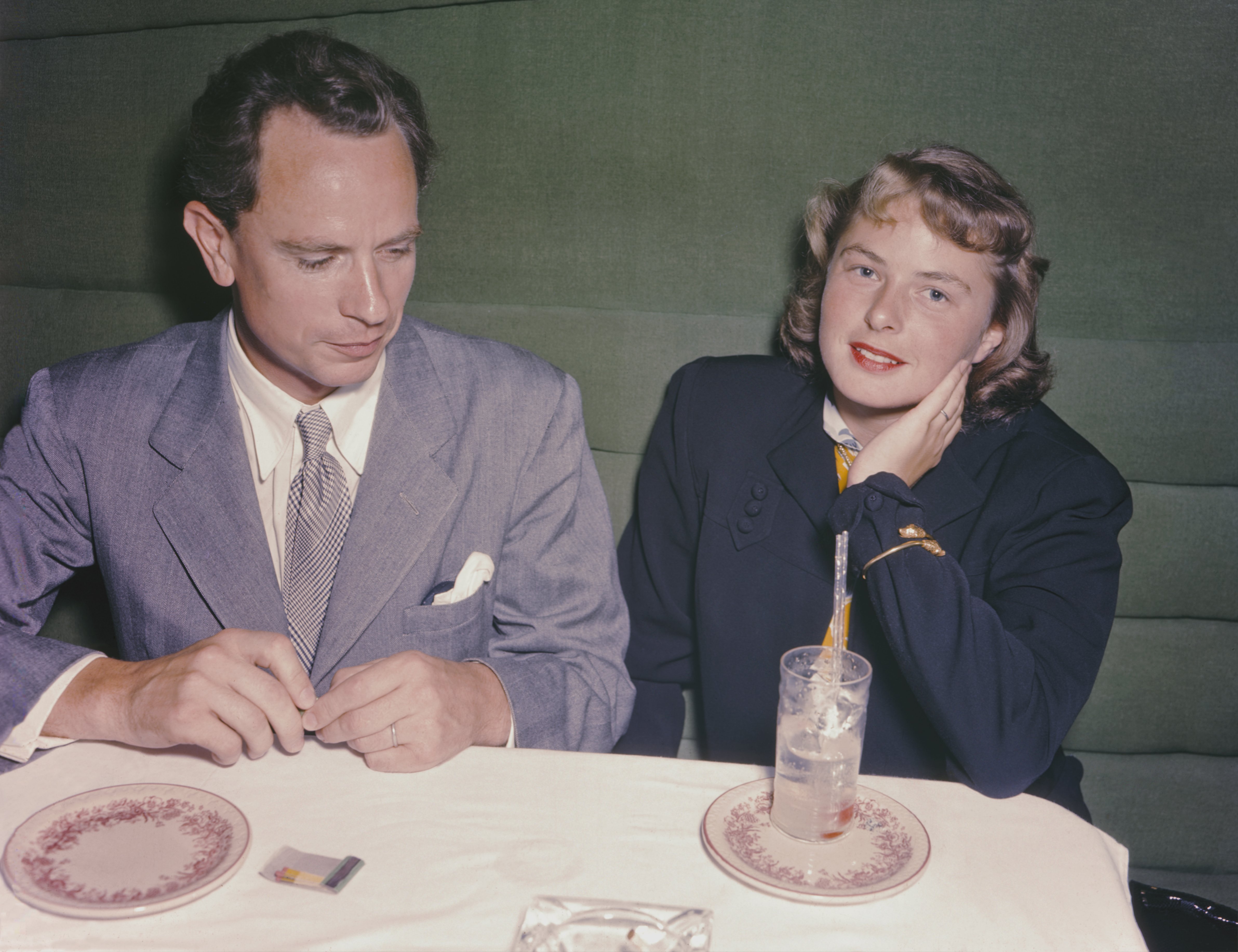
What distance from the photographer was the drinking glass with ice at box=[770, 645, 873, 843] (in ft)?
3.02

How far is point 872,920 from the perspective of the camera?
833mm

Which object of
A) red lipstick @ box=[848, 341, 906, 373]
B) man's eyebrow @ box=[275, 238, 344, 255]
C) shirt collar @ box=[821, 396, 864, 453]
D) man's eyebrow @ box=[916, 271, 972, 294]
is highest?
man's eyebrow @ box=[275, 238, 344, 255]

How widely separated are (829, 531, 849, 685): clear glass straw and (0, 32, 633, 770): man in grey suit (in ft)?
1.47

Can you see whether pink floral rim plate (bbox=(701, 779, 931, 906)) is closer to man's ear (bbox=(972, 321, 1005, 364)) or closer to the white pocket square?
the white pocket square

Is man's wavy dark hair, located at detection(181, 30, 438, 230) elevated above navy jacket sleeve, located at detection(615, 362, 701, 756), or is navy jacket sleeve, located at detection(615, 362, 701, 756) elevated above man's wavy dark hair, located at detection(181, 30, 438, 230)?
man's wavy dark hair, located at detection(181, 30, 438, 230)

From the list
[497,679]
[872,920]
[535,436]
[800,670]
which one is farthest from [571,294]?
[872,920]

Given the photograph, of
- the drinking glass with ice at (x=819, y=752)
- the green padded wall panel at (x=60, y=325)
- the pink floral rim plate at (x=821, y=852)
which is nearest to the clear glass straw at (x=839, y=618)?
the drinking glass with ice at (x=819, y=752)

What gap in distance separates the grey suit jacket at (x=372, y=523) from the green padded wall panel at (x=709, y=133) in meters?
0.47

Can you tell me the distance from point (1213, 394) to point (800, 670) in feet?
4.12

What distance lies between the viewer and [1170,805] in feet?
6.29

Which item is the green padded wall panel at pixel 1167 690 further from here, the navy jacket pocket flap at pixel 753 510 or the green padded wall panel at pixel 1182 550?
the navy jacket pocket flap at pixel 753 510

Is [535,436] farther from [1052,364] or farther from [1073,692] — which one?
[1052,364]

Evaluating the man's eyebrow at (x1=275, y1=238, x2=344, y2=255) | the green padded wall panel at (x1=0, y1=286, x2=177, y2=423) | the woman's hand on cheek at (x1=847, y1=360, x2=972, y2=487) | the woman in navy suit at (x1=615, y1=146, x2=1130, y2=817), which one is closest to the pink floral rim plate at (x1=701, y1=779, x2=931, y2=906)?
the woman in navy suit at (x1=615, y1=146, x2=1130, y2=817)

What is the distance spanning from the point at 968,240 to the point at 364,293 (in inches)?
35.4
